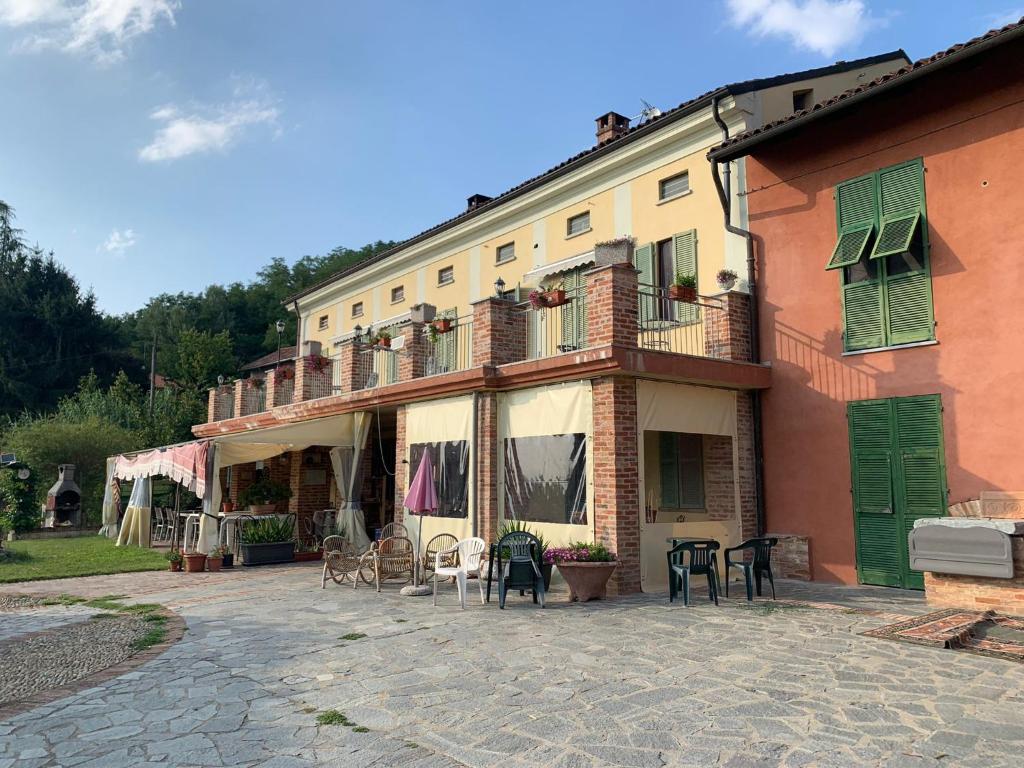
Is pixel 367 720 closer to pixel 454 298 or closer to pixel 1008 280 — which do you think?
pixel 1008 280

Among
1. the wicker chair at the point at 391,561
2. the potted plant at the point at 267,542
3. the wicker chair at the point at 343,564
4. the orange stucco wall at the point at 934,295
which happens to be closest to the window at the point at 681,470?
the orange stucco wall at the point at 934,295

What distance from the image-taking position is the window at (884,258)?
8578 millimetres

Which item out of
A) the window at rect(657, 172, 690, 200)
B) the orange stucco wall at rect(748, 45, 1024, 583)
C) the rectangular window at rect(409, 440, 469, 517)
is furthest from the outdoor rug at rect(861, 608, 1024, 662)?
the window at rect(657, 172, 690, 200)

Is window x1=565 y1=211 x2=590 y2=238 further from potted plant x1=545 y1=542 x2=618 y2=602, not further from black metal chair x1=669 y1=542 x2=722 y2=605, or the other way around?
black metal chair x1=669 y1=542 x2=722 y2=605

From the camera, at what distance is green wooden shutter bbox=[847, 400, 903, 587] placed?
28.5 feet

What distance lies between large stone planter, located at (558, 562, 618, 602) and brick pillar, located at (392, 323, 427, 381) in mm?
5065

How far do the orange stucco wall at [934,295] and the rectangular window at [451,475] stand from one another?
439 cm

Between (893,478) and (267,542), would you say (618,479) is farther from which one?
(267,542)

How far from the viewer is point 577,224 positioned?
13680 millimetres

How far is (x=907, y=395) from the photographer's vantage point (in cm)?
860

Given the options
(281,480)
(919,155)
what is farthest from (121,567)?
(919,155)

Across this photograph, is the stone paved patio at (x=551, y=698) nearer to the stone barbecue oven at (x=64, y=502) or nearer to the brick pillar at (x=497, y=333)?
the brick pillar at (x=497, y=333)

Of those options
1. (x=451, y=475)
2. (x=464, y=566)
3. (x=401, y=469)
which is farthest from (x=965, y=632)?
(x=401, y=469)

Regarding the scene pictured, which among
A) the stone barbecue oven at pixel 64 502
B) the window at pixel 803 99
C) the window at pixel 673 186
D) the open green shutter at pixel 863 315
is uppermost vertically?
the window at pixel 803 99
